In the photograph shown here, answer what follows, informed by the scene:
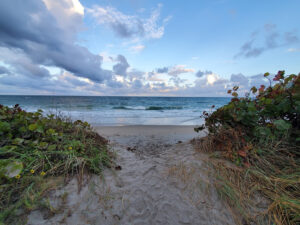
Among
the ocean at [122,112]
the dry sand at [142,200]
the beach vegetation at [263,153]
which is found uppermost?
the beach vegetation at [263,153]

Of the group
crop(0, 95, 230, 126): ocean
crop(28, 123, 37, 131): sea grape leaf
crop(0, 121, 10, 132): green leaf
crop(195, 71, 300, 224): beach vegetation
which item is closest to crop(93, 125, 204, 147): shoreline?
crop(0, 95, 230, 126): ocean

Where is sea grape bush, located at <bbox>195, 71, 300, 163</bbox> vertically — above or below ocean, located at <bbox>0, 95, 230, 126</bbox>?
above

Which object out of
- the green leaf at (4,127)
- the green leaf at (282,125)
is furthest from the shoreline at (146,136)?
the green leaf at (282,125)

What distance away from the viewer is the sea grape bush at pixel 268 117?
2.01 m

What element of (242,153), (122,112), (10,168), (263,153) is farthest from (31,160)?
(122,112)

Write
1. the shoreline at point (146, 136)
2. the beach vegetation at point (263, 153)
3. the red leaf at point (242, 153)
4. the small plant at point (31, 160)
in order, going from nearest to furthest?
the small plant at point (31, 160)
the beach vegetation at point (263, 153)
the red leaf at point (242, 153)
the shoreline at point (146, 136)

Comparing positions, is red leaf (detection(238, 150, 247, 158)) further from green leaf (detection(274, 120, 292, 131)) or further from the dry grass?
green leaf (detection(274, 120, 292, 131))

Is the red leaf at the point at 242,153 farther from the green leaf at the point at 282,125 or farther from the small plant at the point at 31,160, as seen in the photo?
the small plant at the point at 31,160

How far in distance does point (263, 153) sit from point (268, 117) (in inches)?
26.2

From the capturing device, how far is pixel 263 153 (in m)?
2.03

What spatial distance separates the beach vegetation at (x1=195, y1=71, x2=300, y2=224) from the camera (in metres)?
1.46

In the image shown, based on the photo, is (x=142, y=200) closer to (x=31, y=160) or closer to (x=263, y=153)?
(x=31, y=160)

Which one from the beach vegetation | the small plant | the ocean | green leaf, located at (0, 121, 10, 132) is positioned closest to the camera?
the small plant

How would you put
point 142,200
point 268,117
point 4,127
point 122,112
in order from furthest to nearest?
1. point 122,112
2. point 268,117
3. point 4,127
4. point 142,200
